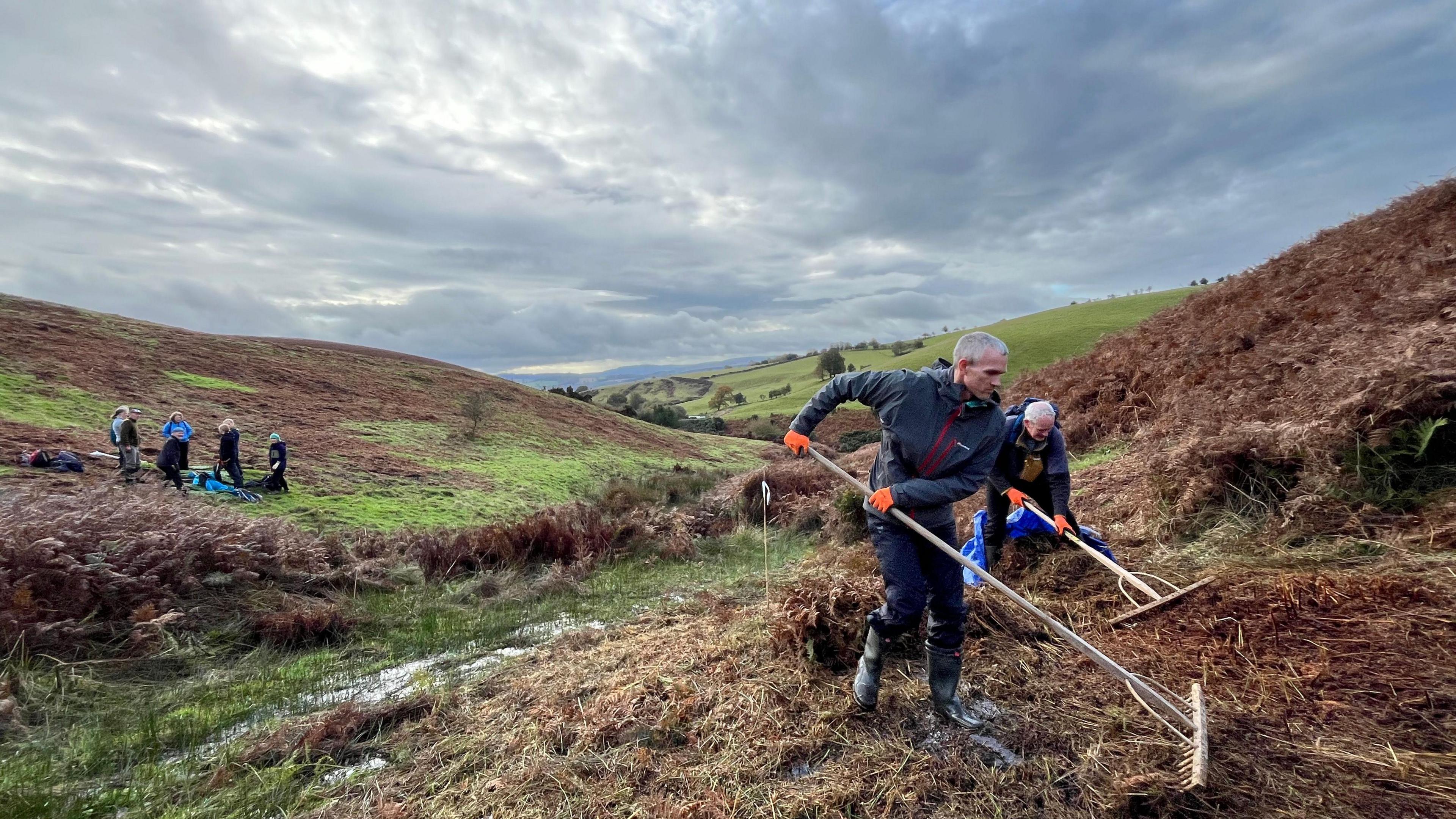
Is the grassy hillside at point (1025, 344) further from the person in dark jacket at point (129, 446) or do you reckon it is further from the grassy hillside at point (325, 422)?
the person in dark jacket at point (129, 446)

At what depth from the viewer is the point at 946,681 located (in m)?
3.85

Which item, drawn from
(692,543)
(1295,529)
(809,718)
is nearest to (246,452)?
(692,543)

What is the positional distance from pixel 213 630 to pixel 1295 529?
10.7 m

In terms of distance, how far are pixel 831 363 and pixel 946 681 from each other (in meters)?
63.5

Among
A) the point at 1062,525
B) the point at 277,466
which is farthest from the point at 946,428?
the point at 277,466

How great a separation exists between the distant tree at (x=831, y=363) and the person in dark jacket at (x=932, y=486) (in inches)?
2370

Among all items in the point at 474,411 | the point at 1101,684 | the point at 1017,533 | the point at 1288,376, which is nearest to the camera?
the point at 1101,684

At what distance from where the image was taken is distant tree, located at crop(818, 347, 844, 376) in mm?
65000

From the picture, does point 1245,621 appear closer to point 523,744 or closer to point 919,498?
point 919,498

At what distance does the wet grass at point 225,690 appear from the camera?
3482 mm

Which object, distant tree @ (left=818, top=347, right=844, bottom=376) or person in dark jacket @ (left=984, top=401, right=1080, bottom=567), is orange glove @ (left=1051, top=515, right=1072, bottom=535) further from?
distant tree @ (left=818, top=347, right=844, bottom=376)

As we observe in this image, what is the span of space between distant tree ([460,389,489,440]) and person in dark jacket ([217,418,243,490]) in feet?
30.7

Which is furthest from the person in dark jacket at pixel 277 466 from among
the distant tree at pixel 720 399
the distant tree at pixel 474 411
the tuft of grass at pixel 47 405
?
the distant tree at pixel 720 399

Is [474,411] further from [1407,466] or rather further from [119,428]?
[1407,466]
